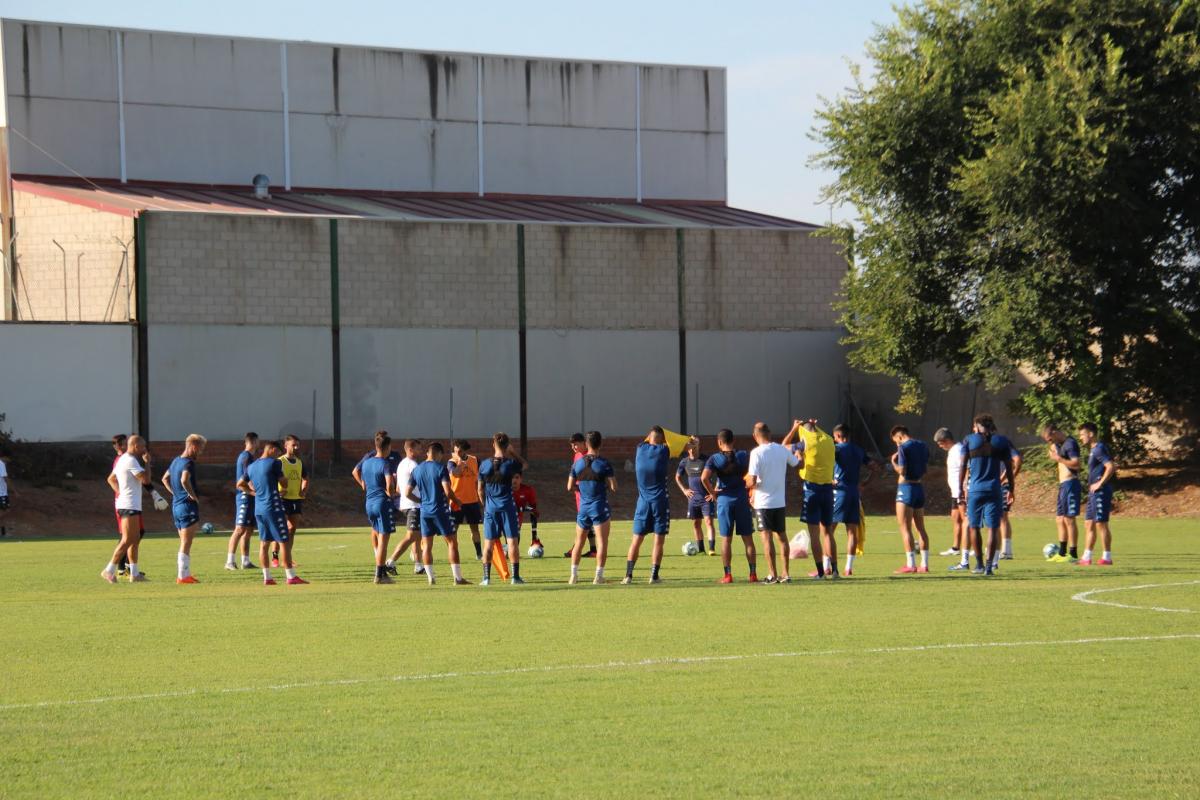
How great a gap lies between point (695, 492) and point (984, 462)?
6.82 metres

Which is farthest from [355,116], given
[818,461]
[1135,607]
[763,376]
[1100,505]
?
[1135,607]

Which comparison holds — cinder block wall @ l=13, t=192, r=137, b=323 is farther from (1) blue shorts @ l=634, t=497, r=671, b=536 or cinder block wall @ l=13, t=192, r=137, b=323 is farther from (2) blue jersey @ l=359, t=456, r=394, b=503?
(1) blue shorts @ l=634, t=497, r=671, b=536

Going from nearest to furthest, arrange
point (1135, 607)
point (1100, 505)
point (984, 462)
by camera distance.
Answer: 1. point (1135, 607)
2. point (984, 462)
3. point (1100, 505)

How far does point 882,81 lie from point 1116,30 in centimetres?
610

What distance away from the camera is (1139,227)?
1535 inches

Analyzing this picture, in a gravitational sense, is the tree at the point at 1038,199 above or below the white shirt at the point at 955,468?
above

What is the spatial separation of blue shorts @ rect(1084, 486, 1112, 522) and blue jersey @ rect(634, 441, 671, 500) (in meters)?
6.27

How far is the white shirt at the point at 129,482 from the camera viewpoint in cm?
2078

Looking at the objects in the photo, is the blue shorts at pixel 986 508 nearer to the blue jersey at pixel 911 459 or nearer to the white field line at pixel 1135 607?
the blue jersey at pixel 911 459

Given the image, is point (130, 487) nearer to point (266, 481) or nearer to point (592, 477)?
point (266, 481)

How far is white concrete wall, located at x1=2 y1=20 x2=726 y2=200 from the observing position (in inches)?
2108

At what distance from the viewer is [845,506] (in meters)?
21.0

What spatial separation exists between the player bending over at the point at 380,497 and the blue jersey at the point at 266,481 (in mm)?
1211

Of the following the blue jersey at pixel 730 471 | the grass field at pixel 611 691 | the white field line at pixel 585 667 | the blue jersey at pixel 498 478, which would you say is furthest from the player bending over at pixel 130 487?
the white field line at pixel 585 667
